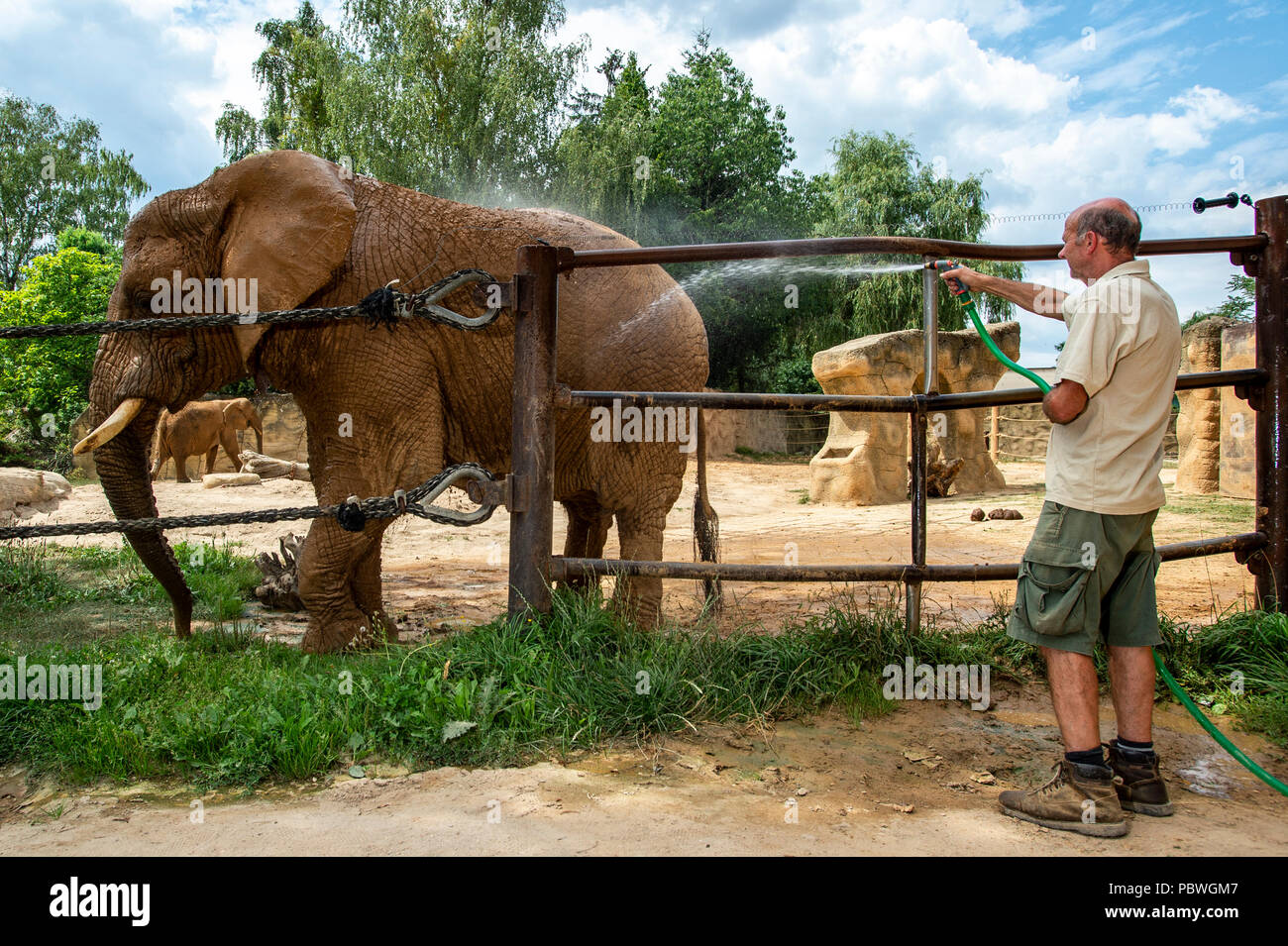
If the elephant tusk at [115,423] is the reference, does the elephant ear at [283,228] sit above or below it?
above

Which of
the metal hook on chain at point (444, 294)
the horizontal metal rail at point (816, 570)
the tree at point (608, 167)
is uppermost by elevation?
the tree at point (608, 167)

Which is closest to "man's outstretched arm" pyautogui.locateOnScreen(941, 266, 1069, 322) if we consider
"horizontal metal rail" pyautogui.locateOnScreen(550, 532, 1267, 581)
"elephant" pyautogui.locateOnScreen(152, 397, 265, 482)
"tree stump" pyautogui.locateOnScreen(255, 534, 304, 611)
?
"horizontal metal rail" pyautogui.locateOnScreen(550, 532, 1267, 581)

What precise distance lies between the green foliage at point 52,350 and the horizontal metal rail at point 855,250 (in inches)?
696

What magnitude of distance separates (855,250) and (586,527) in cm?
329

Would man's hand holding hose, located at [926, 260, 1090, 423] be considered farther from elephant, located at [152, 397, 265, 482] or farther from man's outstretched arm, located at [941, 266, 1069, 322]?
elephant, located at [152, 397, 265, 482]

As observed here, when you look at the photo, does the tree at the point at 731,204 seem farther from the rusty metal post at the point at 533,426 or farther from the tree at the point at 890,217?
the rusty metal post at the point at 533,426

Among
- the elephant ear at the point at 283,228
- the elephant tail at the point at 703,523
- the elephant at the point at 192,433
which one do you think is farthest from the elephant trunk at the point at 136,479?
the elephant at the point at 192,433

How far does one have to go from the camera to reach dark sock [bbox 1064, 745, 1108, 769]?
8.41 ft

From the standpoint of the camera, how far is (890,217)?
2848cm

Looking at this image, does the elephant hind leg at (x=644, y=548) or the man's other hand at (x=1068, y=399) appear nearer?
the man's other hand at (x=1068, y=399)

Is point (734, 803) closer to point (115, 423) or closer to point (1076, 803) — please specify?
point (1076, 803)

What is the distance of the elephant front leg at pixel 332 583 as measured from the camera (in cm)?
477

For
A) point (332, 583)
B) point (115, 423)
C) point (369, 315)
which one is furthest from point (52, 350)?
point (369, 315)

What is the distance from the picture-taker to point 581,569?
12.1ft
